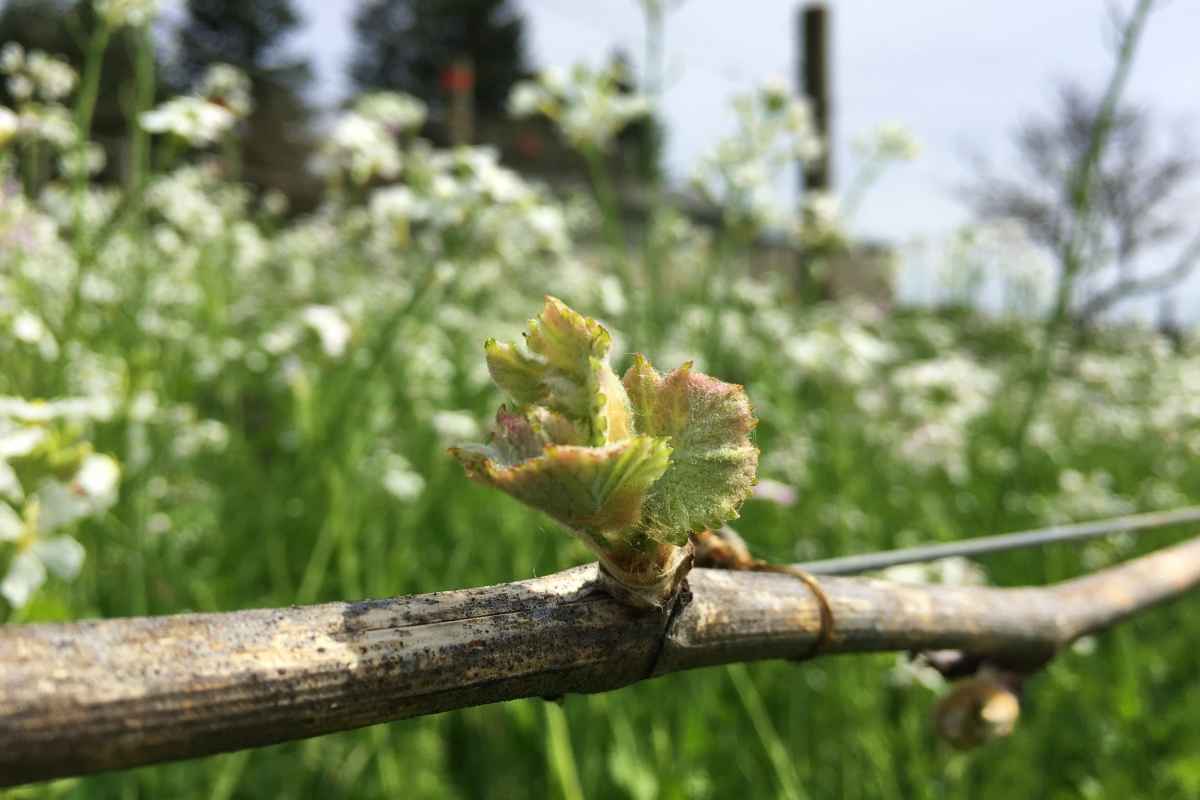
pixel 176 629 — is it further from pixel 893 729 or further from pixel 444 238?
pixel 893 729

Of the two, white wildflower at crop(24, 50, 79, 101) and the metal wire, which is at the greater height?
white wildflower at crop(24, 50, 79, 101)

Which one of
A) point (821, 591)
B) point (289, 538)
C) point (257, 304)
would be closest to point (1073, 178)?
point (289, 538)

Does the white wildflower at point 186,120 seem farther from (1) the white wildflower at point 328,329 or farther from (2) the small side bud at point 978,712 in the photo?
(2) the small side bud at point 978,712

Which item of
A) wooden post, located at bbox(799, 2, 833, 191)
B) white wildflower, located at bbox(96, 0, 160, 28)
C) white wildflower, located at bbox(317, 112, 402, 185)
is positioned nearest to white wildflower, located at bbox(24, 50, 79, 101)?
white wildflower, located at bbox(96, 0, 160, 28)

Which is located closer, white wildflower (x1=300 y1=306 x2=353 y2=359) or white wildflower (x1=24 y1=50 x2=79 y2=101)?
white wildflower (x1=300 y1=306 x2=353 y2=359)

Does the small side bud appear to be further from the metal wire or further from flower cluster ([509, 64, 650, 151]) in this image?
flower cluster ([509, 64, 650, 151])

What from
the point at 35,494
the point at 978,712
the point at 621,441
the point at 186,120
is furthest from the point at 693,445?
the point at 186,120

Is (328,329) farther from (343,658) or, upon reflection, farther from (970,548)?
(343,658)
